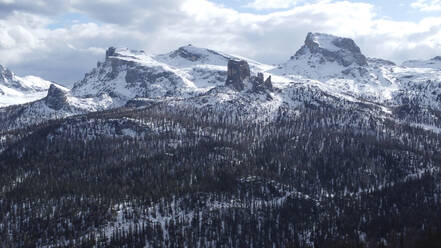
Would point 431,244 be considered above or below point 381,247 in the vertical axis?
above

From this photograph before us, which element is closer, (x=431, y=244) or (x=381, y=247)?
(x=431, y=244)

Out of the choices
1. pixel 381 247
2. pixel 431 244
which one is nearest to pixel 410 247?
pixel 381 247

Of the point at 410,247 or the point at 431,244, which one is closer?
the point at 431,244

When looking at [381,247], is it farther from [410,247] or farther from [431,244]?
[431,244]
